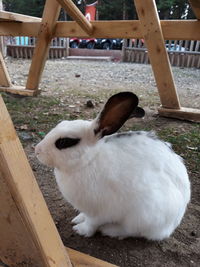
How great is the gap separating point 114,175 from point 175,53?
1144 centimetres

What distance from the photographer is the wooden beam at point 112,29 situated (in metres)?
3.33

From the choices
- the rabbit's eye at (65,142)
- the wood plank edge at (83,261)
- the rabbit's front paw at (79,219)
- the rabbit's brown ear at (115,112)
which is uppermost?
the rabbit's brown ear at (115,112)

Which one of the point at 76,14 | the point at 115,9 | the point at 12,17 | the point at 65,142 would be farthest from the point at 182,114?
the point at 115,9

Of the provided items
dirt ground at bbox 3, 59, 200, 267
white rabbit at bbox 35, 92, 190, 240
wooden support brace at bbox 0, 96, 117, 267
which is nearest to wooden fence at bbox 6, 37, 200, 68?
dirt ground at bbox 3, 59, 200, 267

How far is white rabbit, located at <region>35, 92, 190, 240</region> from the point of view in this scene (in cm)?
143

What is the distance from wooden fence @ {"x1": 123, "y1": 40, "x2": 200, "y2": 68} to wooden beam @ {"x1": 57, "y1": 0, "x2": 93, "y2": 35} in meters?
8.70

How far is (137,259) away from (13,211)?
0.92 meters

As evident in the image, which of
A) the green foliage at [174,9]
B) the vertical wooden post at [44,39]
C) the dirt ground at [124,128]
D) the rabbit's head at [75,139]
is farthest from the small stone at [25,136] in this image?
the green foliage at [174,9]

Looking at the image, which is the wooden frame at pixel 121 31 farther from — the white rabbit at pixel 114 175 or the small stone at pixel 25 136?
the white rabbit at pixel 114 175

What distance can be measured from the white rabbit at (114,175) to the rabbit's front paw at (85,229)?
110mm

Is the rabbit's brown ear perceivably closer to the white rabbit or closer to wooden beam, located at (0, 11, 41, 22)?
the white rabbit

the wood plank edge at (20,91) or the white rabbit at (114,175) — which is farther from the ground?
the white rabbit at (114,175)

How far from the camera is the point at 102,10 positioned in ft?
72.9

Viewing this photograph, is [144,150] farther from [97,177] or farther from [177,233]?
[177,233]
